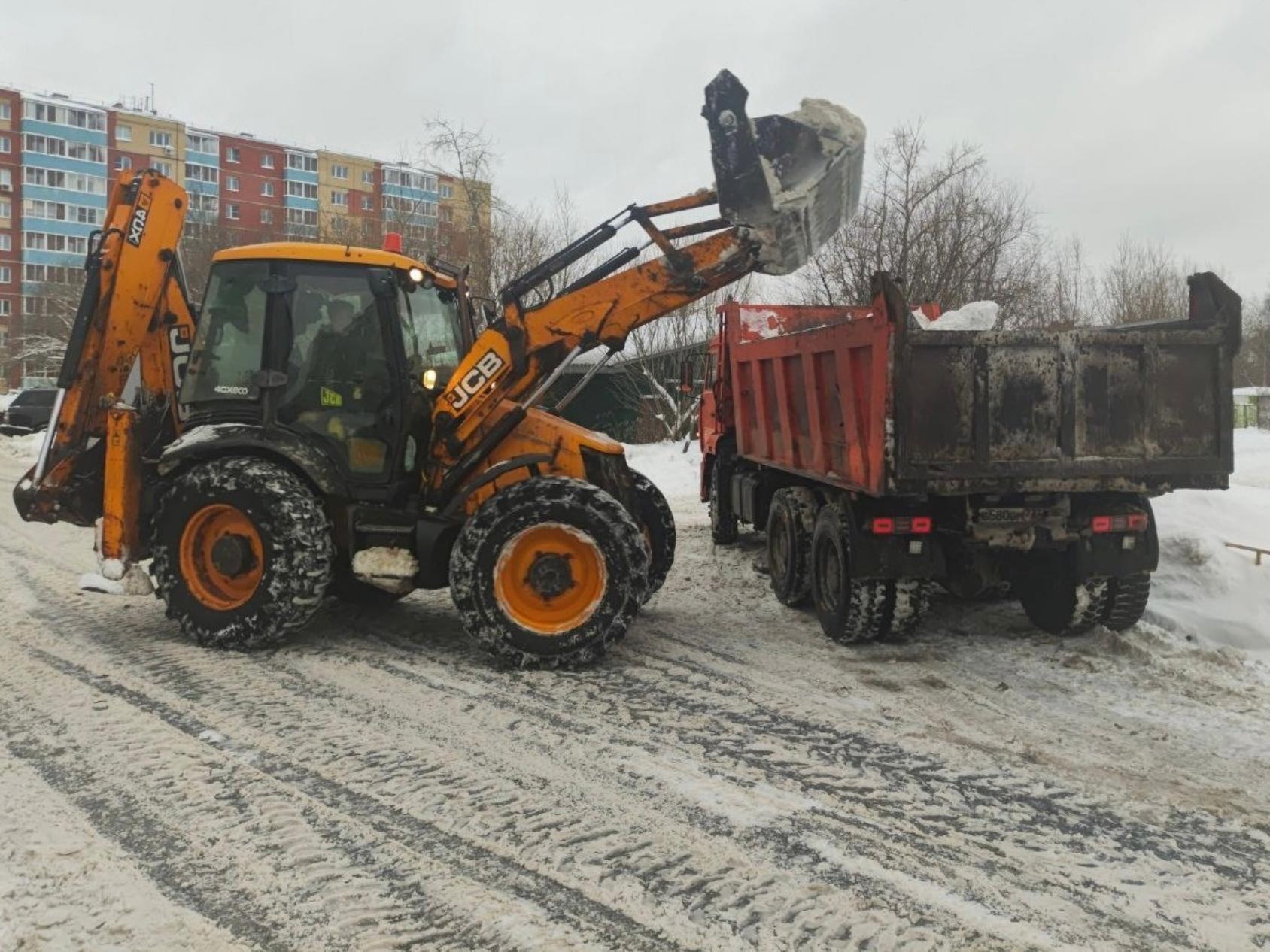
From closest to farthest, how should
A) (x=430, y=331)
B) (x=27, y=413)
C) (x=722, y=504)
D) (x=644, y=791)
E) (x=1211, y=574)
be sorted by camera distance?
(x=644, y=791) → (x=430, y=331) → (x=1211, y=574) → (x=722, y=504) → (x=27, y=413)

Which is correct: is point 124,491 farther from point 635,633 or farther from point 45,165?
point 45,165

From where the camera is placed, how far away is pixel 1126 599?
5965mm

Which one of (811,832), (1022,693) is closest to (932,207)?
(1022,693)

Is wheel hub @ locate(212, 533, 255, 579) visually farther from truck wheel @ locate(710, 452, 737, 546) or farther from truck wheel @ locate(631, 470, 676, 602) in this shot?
truck wheel @ locate(710, 452, 737, 546)

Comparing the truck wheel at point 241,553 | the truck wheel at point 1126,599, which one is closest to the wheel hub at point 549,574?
the truck wheel at point 241,553

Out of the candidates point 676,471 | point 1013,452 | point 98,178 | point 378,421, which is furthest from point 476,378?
point 98,178

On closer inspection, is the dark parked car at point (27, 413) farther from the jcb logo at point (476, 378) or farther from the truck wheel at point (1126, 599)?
the truck wheel at point (1126, 599)

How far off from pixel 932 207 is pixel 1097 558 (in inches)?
661

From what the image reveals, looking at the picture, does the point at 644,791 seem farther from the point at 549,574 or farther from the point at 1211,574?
the point at 1211,574

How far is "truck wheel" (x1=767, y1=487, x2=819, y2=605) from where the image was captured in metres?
7.14

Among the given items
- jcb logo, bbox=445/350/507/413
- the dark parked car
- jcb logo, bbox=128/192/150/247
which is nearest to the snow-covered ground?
jcb logo, bbox=445/350/507/413

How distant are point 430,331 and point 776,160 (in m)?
2.44

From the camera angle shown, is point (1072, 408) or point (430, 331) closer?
point (1072, 408)

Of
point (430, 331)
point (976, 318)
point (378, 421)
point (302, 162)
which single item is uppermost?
point (302, 162)
